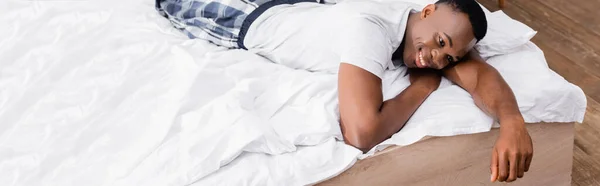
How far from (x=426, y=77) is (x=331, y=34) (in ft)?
0.70

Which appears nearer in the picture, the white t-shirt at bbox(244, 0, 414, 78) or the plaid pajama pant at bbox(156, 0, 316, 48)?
the white t-shirt at bbox(244, 0, 414, 78)

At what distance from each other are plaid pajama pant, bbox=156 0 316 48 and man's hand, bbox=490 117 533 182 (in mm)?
586

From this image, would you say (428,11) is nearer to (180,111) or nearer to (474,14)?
(474,14)

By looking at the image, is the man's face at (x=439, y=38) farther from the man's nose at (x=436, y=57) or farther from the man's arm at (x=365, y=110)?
the man's arm at (x=365, y=110)

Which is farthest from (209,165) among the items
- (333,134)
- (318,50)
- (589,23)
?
(589,23)

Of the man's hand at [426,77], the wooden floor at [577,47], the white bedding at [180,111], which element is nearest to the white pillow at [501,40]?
the white bedding at [180,111]

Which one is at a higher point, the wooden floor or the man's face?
the man's face

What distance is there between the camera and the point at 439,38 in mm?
1393

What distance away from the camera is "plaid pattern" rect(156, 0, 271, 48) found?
1613 mm

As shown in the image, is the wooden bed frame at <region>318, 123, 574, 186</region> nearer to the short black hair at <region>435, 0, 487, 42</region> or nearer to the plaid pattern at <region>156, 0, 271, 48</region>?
the short black hair at <region>435, 0, 487, 42</region>

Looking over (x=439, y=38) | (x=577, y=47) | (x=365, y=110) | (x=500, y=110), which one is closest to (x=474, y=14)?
(x=439, y=38)

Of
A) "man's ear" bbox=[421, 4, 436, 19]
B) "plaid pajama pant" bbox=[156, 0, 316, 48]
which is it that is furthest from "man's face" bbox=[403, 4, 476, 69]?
"plaid pajama pant" bbox=[156, 0, 316, 48]

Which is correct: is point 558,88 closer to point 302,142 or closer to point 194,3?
point 302,142

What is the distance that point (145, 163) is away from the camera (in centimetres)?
127
